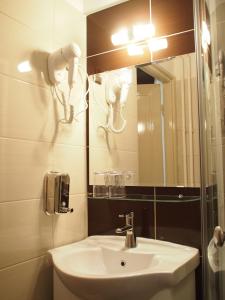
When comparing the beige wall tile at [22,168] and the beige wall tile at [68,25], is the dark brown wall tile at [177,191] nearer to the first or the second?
the beige wall tile at [22,168]

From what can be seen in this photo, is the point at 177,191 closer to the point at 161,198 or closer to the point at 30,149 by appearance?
the point at 161,198

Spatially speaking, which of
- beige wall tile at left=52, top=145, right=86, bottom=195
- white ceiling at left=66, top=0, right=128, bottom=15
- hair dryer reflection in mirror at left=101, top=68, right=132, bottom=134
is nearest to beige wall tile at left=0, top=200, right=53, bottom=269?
beige wall tile at left=52, top=145, right=86, bottom=195

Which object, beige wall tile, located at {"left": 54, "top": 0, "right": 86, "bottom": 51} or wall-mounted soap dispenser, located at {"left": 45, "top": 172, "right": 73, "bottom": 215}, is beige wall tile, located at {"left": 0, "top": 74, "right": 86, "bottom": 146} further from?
beige wall tile, located at {"left": 54, "top": 0, "right": 86, "bottom": 51}

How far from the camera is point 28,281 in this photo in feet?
3.99

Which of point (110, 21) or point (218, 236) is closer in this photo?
point (218, 236)

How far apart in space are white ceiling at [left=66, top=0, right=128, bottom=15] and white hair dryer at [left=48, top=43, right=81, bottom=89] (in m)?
0.45

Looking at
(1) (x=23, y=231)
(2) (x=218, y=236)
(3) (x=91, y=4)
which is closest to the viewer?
(2) (x=218, y=236)

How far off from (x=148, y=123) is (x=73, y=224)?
67 cm

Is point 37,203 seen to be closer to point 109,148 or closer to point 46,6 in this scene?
point 109,148

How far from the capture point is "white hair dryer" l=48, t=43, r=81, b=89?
133 cm

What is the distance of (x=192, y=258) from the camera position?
3.79ft

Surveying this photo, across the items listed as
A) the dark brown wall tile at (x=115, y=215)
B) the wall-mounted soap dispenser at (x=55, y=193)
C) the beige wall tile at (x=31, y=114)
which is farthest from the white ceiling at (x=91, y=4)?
the dark brown wall tile at (x=115, y=215)

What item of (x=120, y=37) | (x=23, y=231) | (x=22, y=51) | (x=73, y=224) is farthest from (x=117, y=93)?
(x=23, y=231)

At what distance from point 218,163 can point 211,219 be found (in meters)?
0.21
